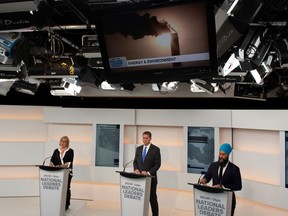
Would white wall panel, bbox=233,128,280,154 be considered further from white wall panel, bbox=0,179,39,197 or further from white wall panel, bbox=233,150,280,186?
white wall panel, bbox=0,179,39,197

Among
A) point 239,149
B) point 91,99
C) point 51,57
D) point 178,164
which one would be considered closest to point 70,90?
point 91,99

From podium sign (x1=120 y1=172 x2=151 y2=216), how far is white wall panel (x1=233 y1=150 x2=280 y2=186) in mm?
2483

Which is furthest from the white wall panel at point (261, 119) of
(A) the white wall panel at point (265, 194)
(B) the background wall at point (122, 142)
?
(A) the white wall panel at point (265, 194)

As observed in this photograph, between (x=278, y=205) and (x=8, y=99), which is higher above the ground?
(x=8, y=99)

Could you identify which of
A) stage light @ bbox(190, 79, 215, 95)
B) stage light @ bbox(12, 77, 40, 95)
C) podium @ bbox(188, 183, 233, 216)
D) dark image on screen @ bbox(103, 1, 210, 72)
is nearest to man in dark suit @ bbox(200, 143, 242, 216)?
podium @ bbox(188, 183, 233, 216)

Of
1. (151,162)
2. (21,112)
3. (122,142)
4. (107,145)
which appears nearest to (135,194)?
(151,162)

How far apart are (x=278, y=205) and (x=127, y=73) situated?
408 cm

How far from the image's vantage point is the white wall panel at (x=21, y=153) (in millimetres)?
7559

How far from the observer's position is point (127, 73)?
9.02 ft

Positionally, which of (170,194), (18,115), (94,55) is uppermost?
(94,55)

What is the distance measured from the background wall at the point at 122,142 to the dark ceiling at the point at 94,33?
2.12ft

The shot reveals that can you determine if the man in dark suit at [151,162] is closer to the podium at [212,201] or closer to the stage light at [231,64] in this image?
the podium at [212,201]

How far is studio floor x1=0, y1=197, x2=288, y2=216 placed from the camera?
5.73 meters

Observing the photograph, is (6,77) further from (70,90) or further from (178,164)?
(178,164)
